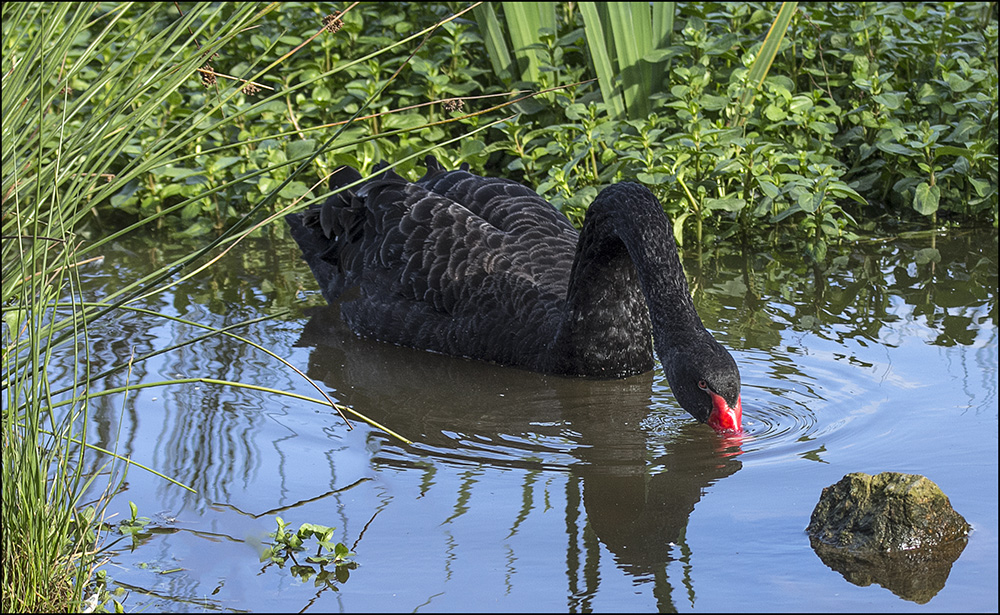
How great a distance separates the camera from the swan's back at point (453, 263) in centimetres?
563

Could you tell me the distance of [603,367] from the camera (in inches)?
211

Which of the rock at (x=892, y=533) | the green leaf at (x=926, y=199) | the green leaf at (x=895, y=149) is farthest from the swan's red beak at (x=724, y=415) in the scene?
the green leaf at (x=895, y=149)

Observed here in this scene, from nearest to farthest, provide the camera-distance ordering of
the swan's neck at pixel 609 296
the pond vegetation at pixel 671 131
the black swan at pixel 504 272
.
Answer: the black swan at pixel 504 272, the swan's neck at pixel 609 296, the pond vegetation at pixel 671 131

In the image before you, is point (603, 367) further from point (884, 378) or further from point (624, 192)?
point (884, 378)

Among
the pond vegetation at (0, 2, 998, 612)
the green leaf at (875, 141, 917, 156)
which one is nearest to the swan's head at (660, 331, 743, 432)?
the pond vegetation at (0, 2, 998, 612)

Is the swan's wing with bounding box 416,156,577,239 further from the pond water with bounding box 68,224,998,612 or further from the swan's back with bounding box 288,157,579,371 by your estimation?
the pond water with bounding box 68,224,998,612

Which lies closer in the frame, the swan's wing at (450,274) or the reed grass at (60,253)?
the reed grass at (60,253)

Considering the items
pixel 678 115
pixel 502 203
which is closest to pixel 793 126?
pixel 678 115

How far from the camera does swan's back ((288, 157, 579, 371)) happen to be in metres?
5.63

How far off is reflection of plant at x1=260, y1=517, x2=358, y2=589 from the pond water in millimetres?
38

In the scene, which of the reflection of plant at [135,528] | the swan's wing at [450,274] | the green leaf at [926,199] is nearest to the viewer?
the reflection of plant at [135,528]

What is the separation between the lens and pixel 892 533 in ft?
11.4

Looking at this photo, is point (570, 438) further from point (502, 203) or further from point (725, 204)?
point (725, 204)

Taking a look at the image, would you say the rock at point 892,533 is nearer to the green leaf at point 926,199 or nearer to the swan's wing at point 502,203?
the swan's wing at point 502,203
